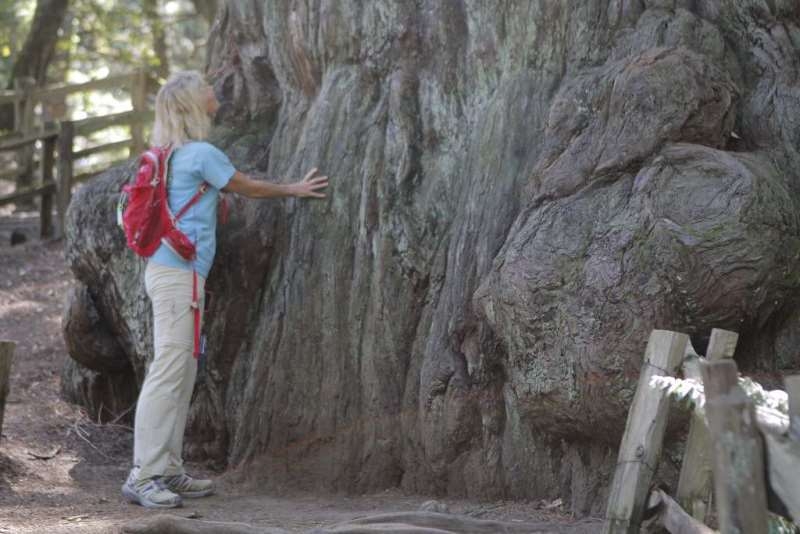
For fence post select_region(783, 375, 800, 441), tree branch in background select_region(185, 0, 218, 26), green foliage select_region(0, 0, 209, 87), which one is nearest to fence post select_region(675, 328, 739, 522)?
fence post select_region(783, 375, 800, 441)

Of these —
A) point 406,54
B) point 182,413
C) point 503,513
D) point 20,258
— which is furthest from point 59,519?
point 20,258

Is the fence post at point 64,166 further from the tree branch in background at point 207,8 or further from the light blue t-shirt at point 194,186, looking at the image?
the light blue t-shirt at point 194,186

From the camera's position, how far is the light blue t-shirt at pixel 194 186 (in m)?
7.21

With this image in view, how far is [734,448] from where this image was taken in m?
3.70

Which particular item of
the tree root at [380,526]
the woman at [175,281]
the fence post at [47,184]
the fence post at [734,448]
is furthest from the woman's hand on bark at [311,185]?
the fence post at [47,184]

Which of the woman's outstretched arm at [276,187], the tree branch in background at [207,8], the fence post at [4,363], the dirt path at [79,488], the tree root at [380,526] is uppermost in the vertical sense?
the tree branch in background at [207,8]

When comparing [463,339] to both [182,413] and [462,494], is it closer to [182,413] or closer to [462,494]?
[462,494]

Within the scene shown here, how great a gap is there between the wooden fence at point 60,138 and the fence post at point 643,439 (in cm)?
1297

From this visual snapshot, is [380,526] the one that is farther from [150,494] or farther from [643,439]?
[150,494]

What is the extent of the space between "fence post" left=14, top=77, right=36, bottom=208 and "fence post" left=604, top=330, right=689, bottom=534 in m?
15.3

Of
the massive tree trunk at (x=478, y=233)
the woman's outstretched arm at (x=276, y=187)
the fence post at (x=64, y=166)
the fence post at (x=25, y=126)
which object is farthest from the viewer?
the fence post at (x=25, y=126)

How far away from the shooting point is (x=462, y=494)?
709 centimetres

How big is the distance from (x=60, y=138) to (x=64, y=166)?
1.34ft

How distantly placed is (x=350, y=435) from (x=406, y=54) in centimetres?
253
